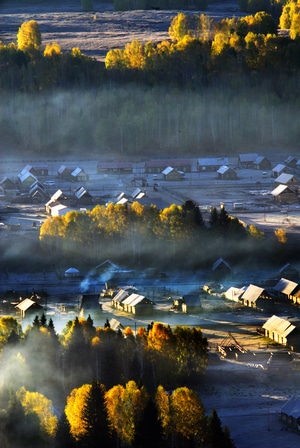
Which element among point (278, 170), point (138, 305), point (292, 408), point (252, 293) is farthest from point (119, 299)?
point (278, 170)

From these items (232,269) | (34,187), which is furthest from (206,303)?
(34,187)

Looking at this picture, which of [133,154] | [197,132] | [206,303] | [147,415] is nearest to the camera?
[147,415]

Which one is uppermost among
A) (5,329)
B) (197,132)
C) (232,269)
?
(5,329)

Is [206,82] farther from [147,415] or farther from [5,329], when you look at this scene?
[147,415]

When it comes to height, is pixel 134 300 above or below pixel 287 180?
above

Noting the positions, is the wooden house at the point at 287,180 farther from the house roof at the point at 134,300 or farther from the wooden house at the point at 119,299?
the house roof at the point at 134,300

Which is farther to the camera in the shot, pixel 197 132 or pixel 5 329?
pixel 197 132

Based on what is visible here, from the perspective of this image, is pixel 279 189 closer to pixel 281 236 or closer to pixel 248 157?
pixel 281 236

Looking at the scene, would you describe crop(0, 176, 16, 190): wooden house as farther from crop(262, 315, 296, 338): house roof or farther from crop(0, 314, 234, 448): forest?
crop(0, 314, 234, 448): forest
